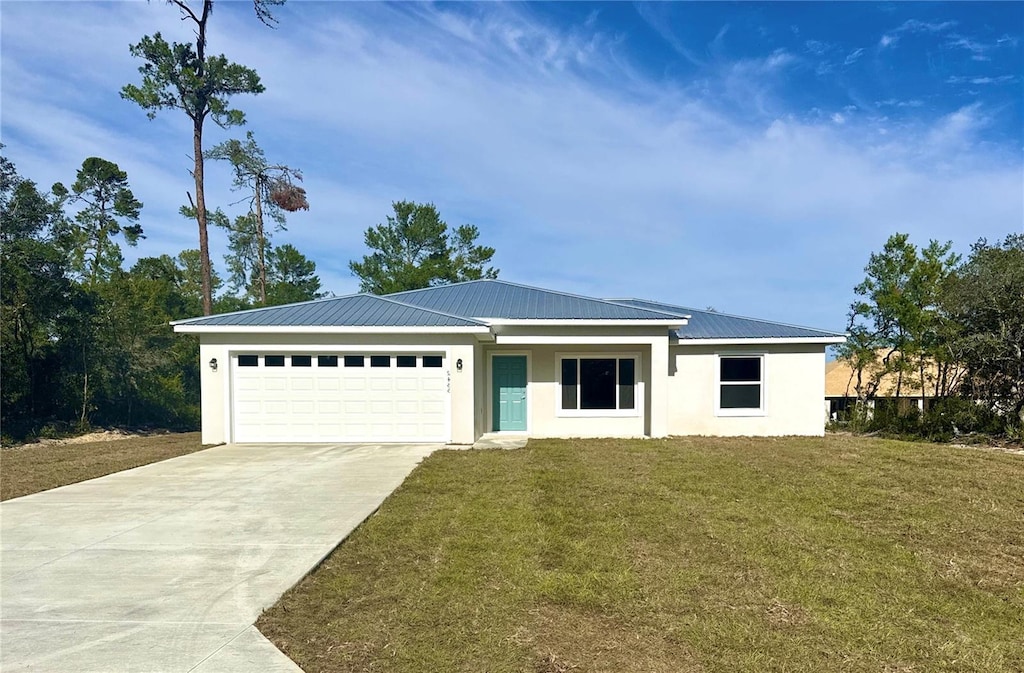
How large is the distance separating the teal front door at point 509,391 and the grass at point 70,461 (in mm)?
7183

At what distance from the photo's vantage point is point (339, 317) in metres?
13.9

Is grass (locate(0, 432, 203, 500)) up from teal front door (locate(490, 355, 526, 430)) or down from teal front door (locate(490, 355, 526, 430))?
down

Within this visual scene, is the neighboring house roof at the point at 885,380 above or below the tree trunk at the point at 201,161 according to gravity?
below

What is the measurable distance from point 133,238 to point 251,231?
759 cm

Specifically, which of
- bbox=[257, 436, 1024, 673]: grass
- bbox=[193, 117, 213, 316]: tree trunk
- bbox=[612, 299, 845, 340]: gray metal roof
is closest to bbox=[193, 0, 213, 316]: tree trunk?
bbox=[193, 117, 213, 316]: tree trunk

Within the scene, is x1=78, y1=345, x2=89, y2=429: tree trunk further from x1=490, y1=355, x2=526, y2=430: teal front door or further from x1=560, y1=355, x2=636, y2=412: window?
x1=560, y1=355, x2=636, y2=412: window

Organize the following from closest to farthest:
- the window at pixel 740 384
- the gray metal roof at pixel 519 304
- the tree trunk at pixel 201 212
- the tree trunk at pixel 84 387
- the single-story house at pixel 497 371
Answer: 1. the single-story house at pixel 497 371
2. the gray metal roof at pixel 519 304
3. the window at pixel 740 384
4. the tree trunk at pixel 84 387
5. the tree trunk at pixel 201 212

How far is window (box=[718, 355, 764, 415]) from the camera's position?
50.9 ft

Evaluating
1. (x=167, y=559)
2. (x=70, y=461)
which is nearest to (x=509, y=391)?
(x=70, y=461)

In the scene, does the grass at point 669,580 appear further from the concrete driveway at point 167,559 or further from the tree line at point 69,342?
the tree line at point 69,342

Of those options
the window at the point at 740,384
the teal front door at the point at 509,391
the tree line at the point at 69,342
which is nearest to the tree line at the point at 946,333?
the window at the point at 740,384

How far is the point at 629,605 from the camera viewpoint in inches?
A: 178

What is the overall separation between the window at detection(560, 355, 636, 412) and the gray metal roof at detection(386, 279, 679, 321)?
1.30 metres

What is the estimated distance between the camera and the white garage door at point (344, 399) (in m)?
13.6
